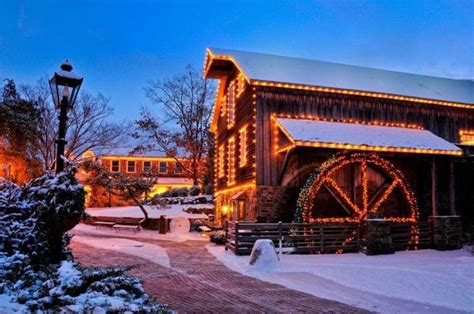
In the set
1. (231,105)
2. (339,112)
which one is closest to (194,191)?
(231,105)

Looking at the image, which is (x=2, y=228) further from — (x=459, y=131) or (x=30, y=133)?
(x=459, y=131)

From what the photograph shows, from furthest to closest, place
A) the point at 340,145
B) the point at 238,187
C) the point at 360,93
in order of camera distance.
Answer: the point at 238,187
the point at 360,93
the point at 340,145

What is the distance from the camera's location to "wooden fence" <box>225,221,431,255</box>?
13.5m

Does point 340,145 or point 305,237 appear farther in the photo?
point 340,145

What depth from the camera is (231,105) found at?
21.0 metres

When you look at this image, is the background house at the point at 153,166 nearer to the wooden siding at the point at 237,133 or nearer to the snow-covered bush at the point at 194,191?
the snow-covered bush at the point at 194,191

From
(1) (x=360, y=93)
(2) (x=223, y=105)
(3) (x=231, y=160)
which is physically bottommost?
(3) (x=231, y=160)

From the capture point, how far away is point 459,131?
65.8 feet

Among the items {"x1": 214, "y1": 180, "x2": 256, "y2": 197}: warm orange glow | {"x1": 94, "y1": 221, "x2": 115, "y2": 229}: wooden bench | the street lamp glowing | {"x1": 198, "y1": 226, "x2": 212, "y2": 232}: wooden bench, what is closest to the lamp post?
the street lamp glowing

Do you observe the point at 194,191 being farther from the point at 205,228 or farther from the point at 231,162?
the point at 231,162

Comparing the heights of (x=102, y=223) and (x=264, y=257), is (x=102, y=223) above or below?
below

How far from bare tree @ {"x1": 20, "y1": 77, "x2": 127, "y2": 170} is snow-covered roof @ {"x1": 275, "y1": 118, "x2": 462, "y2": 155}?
49.3 feet

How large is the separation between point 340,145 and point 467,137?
9288 millimetres

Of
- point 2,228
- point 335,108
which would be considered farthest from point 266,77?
point 2,228
